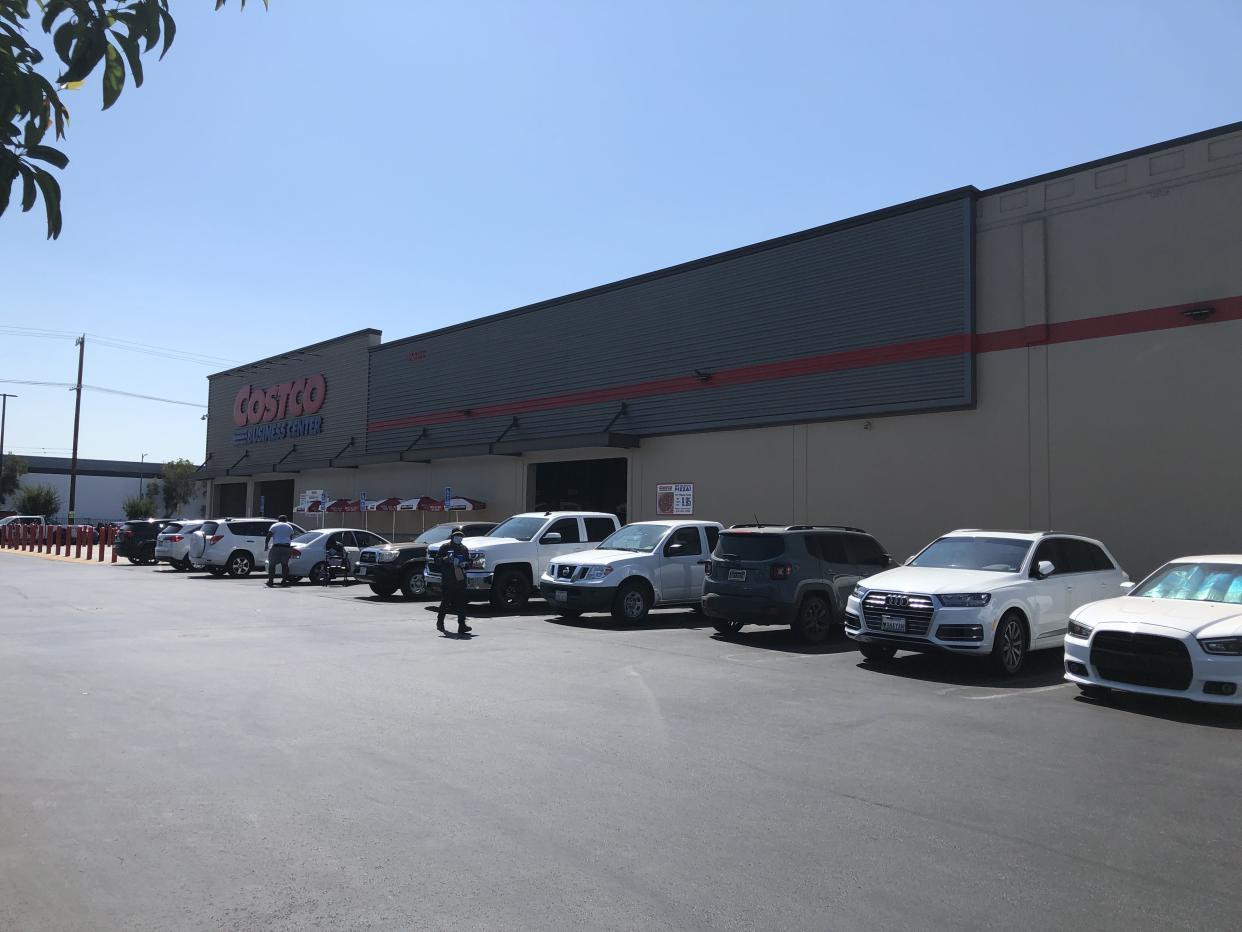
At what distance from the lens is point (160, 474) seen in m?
98.1

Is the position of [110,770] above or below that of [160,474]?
below

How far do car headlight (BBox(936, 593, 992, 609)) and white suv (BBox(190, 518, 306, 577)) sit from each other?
2102 cm

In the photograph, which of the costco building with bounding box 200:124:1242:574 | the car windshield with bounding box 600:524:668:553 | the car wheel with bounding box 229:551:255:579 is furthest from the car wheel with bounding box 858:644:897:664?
the car wheel with bounding box 229:551:255:579

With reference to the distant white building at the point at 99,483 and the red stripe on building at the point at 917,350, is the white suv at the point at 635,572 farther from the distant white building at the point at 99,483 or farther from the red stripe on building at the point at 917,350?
the distant white building at the point at 99,483

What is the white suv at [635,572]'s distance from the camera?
16158 millimetres

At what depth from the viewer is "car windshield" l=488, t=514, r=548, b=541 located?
19.0 meters

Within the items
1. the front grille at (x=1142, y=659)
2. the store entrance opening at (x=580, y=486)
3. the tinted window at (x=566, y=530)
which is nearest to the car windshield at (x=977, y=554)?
the front grille at (x=1142, y=659)

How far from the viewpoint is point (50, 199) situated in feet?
9.93

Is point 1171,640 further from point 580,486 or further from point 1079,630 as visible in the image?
point 580,486

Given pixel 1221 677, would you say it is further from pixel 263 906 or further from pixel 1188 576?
pixel 263 906

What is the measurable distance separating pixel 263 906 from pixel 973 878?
11.2 feet

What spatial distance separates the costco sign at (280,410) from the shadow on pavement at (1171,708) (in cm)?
3730

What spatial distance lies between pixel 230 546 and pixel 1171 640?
25.4 meters

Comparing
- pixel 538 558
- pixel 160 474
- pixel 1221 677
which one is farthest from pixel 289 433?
pixel 160 474
